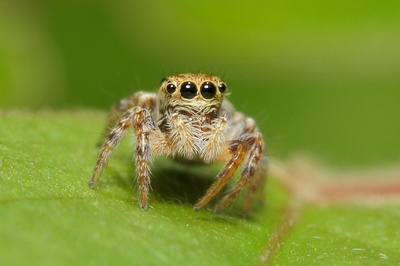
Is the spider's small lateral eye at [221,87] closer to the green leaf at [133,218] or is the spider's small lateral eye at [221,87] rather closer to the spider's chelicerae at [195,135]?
the spider's chelicerae at [195,135]

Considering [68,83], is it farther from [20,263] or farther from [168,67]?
[20,263]

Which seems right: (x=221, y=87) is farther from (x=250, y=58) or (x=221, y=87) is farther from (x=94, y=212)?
(x=250, y=58)

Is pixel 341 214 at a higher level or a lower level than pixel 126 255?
higher

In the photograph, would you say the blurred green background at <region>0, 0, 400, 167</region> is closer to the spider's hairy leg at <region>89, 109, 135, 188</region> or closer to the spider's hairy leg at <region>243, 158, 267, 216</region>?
the spider's hairy leg at <region>243, 158, 267, 216</region>

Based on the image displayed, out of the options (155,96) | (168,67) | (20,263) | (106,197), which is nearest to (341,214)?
(155,96)

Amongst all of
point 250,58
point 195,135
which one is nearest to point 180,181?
point 195,135

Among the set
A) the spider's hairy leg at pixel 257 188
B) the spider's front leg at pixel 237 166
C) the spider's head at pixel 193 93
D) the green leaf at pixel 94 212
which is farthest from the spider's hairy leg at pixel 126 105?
the spider's hairy leg at pixel 257 188

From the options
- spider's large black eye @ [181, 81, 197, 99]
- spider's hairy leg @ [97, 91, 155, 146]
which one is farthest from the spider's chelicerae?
spider's hairy leg @ [97, 91, 155, 146]

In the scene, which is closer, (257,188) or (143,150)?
(143,150)
